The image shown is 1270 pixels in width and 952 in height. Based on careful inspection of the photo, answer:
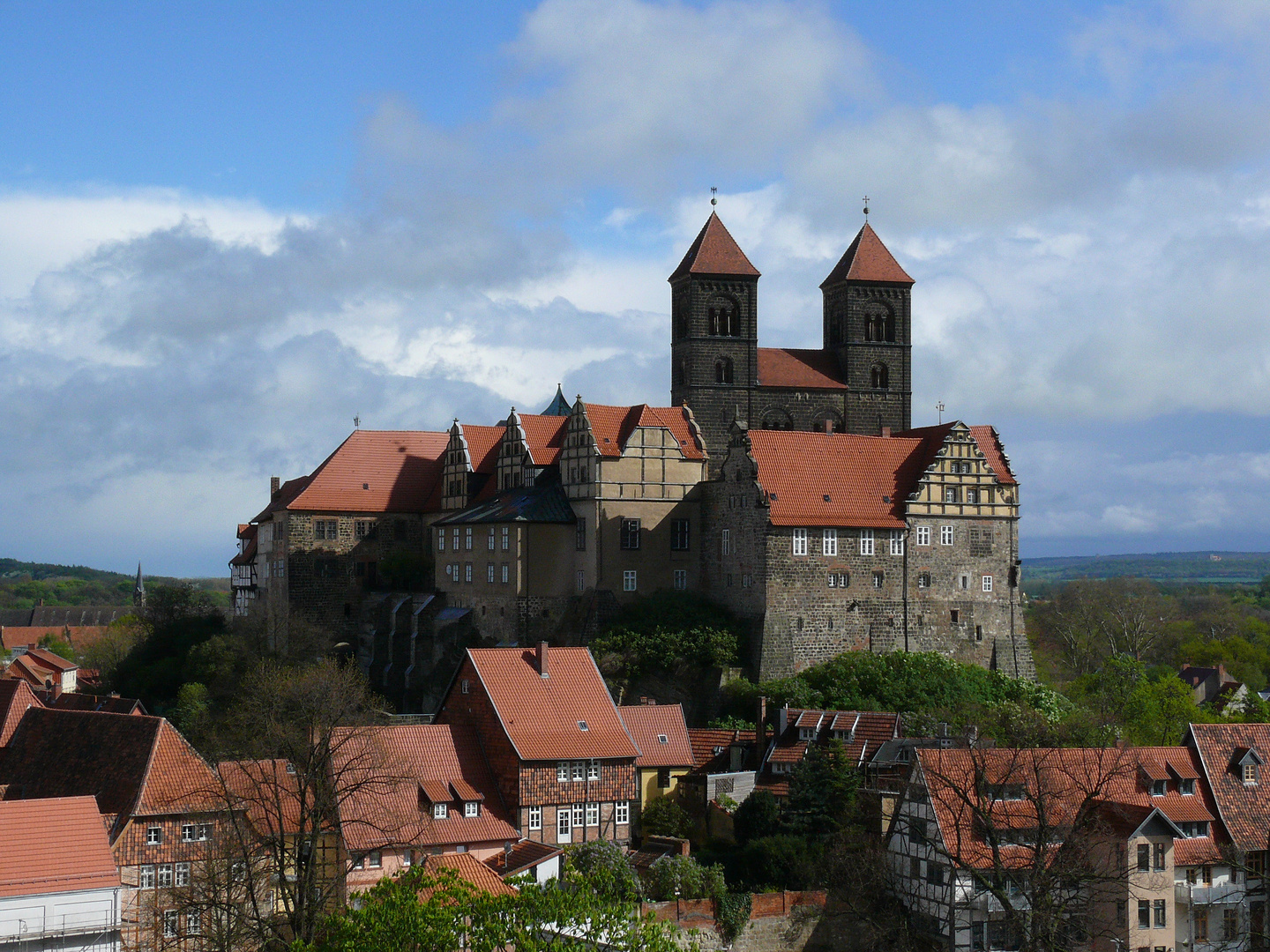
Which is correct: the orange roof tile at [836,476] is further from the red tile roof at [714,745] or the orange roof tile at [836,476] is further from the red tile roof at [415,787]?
the red tile roof at [415,787]

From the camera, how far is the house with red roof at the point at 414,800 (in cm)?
4303

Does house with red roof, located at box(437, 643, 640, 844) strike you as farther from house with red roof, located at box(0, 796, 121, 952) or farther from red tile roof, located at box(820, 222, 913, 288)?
red tile roof, located at box(820, 222, 913, 288)

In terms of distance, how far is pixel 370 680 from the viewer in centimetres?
6875

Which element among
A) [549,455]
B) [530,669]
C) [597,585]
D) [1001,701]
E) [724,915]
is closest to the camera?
[724,915]

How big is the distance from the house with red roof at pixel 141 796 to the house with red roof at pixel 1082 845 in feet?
60.9

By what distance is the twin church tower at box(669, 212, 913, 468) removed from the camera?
246ft

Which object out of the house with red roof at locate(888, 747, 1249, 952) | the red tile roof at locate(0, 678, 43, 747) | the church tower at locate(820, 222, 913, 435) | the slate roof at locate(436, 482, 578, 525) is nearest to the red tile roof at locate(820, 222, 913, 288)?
the church tower at locate(820, 222, 913, 435)

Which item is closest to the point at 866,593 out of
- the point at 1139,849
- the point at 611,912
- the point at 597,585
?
the point at 597,585

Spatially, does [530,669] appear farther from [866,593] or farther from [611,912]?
[611,912]

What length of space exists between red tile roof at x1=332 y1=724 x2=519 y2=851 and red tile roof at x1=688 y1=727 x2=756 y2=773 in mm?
7953

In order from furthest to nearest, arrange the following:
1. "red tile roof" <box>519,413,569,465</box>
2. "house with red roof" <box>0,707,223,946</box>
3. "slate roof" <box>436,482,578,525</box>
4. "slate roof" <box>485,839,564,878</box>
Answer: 1. "red tile roof" <box>519,413,569,465</box>
2. "slate roof" <box>436,482,578,525</box>
3. "slate roof" <box>485,839,564,878</box>
4. "house with red roof" <box>0,707,223,946</box>

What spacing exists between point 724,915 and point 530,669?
11419 millimetres

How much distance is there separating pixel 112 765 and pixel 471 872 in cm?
1140

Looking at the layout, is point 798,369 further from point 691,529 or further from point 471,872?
point 471,872
